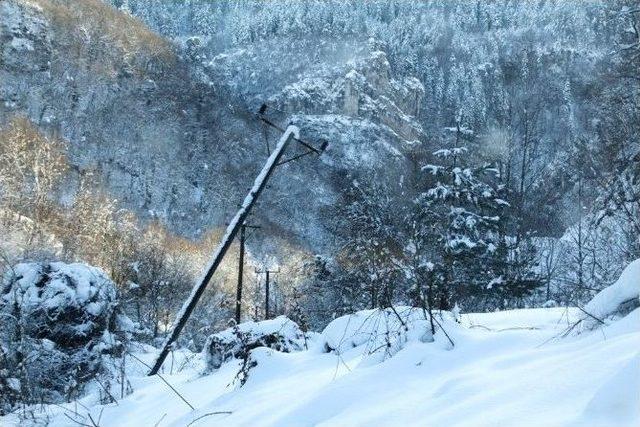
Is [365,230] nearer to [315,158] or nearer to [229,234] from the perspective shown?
[229,234]

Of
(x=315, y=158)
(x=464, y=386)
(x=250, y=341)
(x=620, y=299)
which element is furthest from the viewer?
(x=315, y=158)

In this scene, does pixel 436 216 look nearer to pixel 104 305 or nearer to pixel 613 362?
pixel 104 305

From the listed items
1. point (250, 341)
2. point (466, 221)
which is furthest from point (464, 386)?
point (466, 221)

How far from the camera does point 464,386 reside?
2.25m

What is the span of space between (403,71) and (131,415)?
110 meters

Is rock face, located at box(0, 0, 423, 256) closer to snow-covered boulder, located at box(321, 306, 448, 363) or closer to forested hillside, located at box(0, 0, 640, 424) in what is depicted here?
forested hillside, located at box(0, 0, 640, 424)

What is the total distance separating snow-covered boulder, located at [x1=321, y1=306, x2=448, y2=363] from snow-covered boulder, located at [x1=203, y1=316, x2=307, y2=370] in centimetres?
162

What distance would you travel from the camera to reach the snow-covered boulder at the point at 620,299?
9.75 ft

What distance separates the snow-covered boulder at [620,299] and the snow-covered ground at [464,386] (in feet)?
0.74

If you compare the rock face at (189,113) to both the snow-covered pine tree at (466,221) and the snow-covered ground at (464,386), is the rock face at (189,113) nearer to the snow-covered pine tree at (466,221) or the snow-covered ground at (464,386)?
the snow-covered pine tree at (466,221)

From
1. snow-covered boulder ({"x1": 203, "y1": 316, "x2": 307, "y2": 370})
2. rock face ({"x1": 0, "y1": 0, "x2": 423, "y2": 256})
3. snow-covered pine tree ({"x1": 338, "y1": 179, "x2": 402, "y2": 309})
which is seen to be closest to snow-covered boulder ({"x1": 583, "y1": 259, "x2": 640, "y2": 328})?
snow-covered boulder ({"x1": 203, "y1": 316, "x2": 307, "y2": 370})

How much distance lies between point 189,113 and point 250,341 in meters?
81.0

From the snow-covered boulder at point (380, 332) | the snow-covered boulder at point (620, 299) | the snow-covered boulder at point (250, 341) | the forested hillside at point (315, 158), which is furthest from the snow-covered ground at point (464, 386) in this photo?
the snow-covered boulder at point (250, 341)

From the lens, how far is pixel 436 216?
56.5 feet
